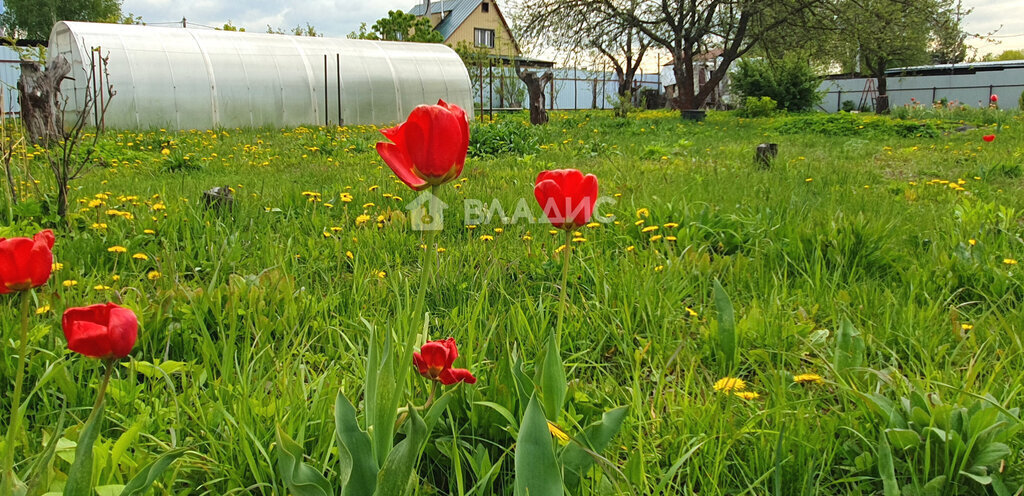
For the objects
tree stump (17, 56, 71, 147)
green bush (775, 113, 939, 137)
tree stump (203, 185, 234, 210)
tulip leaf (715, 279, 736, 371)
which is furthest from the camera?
green bush (775, 113, 939, 137)

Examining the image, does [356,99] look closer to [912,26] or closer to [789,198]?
[789,198]

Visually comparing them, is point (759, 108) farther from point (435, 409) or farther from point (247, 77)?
point (435, 409)

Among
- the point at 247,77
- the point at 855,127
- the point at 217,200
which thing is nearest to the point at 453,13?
the point at 247,77

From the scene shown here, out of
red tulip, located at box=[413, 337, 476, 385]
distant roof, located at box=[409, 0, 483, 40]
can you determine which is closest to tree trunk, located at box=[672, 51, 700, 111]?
red tulip, located at box=[413, 337, 476, 385]

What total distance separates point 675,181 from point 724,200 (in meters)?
1.00

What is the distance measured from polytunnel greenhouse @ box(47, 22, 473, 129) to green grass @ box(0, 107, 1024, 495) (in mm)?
9591

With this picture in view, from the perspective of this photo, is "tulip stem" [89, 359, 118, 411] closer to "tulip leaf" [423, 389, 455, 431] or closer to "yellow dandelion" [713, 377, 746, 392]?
"tulip leaf" [423, 389, 455, 431]

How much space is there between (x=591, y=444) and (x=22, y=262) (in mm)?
837

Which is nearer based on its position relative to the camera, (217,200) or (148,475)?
(148,475)

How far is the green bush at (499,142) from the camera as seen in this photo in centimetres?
745

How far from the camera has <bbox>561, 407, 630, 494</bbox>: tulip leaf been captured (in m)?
1.02

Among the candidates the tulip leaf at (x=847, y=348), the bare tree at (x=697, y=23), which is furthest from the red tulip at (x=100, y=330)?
the bare tree at (x=697, y=23)

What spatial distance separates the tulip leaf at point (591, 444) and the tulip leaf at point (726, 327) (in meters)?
0.74

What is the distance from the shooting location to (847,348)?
1524 mm
